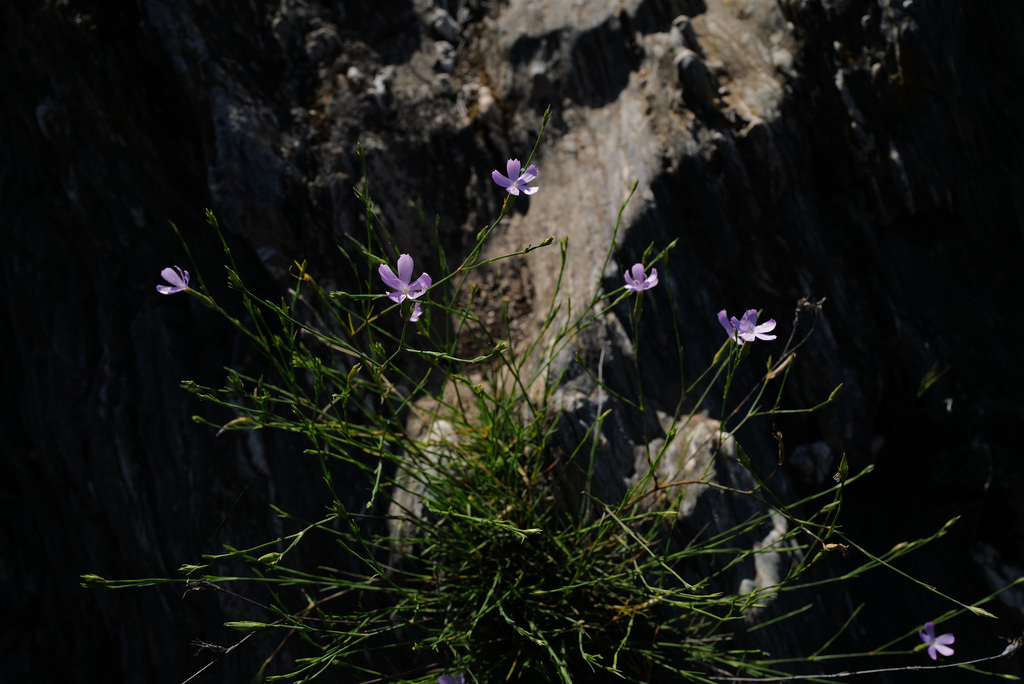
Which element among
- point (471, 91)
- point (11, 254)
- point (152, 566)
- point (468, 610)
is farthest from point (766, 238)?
point (11, 254)

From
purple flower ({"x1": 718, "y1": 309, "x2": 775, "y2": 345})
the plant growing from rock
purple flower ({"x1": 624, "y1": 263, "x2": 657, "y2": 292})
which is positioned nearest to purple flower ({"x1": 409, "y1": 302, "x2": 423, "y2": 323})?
the plant growing from rock

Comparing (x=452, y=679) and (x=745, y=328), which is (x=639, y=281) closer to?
(x=745, y=328)

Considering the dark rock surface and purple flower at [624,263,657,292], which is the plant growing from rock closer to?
purple flower at [624,263,657,292]

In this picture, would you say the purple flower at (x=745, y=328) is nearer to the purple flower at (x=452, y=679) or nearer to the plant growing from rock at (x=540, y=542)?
the plant growing from rock at (x=540, y=542)

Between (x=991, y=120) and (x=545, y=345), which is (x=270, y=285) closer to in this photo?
(x=545, y=345)

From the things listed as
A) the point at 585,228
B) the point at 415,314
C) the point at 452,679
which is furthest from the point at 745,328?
the point at 452,679

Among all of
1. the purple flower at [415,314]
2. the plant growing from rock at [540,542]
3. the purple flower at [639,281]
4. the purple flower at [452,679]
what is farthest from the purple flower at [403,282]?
the purple flower at [452,679]
